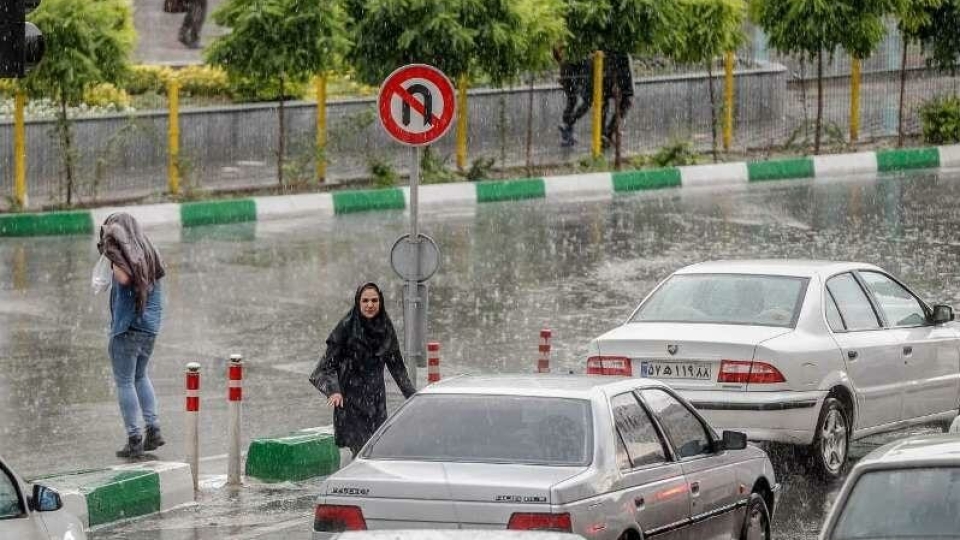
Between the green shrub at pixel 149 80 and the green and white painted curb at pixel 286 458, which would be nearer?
the green and white painted curb at pixel 286 458

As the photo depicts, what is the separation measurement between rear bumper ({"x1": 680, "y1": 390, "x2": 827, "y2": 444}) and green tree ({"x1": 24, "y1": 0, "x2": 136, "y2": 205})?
1453 cm

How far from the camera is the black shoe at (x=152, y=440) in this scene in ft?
46.5

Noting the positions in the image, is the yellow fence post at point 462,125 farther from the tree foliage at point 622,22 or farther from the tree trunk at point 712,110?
the tree trunk at point 712,110

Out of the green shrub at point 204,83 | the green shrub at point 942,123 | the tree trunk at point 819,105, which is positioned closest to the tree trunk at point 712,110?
the tree trunk at point 819,105

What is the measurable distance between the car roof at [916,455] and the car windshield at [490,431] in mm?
1570

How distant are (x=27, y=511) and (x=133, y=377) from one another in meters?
5.79

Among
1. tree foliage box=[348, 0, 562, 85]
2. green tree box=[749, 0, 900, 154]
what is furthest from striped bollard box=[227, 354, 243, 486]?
green tree box=[749, 0, 900, 154]

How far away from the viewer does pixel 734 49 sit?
3334 cm

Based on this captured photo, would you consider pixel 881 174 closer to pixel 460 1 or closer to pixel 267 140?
pixel 460 1

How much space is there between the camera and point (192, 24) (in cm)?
4241

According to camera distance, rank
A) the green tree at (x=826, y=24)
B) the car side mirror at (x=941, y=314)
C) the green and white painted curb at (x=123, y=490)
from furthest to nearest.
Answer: the green tree at (x=826, y=24) < the car side mirror at (x=941, y=314) < the green and white painted curb at (x=123, y=490)

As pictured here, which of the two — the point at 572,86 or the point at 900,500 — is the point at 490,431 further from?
the point at 572,86

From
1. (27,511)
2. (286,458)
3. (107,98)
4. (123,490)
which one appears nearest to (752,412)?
(286,458)

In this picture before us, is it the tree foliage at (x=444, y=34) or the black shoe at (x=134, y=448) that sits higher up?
the tree foliage at (x=444, y=34)
